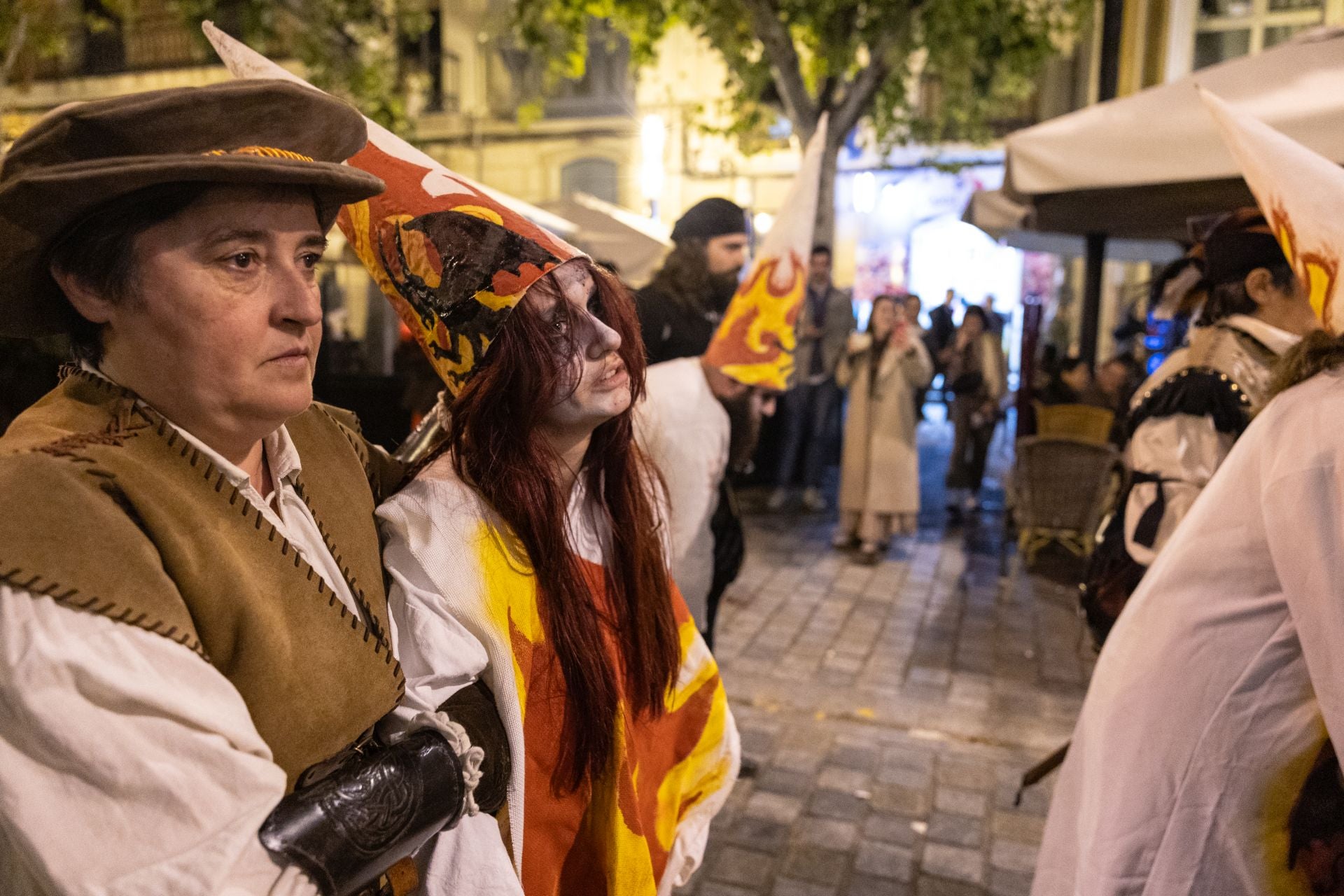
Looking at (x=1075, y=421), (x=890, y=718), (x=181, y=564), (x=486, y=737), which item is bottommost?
(x=890, y=718)

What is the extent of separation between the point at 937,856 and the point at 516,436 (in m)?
2.39

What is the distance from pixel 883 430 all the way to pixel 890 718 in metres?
3.13

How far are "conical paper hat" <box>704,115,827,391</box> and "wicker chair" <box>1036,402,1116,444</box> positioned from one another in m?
3.76

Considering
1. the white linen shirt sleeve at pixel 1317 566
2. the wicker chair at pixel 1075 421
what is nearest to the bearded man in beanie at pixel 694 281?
the white linen shirt sleeve at pixel 1317 566

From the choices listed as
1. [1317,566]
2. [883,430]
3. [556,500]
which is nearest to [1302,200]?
[1317,566]

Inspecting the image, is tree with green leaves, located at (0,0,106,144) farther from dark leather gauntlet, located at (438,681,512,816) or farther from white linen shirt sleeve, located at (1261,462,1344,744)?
white linen shirt sleeve, located at (1261,462,1344,744)

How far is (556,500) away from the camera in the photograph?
1.59 metres

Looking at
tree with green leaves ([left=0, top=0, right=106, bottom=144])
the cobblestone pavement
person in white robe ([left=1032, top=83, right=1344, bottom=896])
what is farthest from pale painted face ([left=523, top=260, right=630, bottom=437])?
tree with green leaves ([left=0, top=0, right=106, bottom=144])

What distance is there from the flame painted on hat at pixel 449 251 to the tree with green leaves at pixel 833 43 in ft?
22.9

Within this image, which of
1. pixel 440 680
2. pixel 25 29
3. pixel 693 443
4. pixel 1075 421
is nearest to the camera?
pixel 440 680

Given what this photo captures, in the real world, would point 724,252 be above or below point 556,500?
above

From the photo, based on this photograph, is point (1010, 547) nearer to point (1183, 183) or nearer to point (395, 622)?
point (1183, 183)

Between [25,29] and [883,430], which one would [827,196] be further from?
[25,29]

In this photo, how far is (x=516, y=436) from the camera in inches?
62.1
